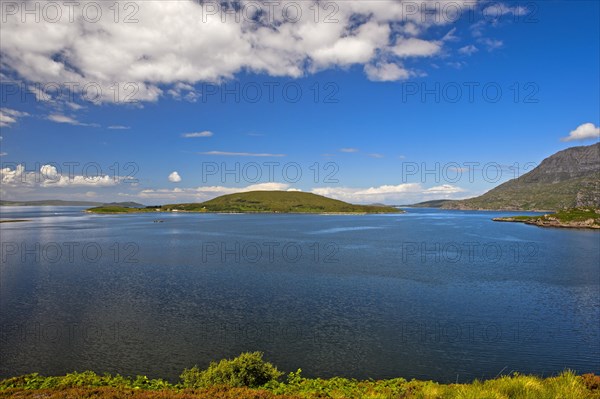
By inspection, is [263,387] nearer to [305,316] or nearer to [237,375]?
[237,375]

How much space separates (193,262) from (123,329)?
46936 mm

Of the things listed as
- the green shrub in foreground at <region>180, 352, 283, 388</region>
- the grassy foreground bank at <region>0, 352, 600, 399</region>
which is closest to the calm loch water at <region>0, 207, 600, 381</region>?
the grassy foreground bank at <region>0, 352, 600, 399</region>

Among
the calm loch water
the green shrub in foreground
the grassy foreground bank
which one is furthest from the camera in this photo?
the calm loch water

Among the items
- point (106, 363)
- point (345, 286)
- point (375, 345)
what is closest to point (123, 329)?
point (106, 363)

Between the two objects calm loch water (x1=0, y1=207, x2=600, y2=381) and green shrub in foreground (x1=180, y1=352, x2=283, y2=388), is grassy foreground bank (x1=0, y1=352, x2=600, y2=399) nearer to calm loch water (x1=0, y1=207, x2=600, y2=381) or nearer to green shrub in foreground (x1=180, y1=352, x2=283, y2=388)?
green shrub in foreground (x1=180, y1=352, x2=283, y2=388)

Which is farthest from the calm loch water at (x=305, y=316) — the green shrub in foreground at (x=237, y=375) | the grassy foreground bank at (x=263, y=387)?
the green shrub in foreground at (x=237, y=375)

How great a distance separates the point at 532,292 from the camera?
58.4m

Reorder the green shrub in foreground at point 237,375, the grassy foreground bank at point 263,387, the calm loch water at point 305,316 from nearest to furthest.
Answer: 1. the grassy foreground bank at point 263,387
2. the green shrub in foreground at point 237,375
3. the calm loch water at point 305,316

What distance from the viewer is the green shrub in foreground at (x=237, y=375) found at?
24.3 m

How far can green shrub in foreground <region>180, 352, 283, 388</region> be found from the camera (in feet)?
79.7

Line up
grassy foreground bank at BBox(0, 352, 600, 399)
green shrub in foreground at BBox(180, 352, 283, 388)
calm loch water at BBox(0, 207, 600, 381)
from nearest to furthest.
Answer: grassy foreground bank at BBox(0, 352, 600, 399)
green shrub in foreground at BBox(180, 352, 283, 388)
calm loch water at BBox(0, 207, 600, 381)

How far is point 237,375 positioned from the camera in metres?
24.5

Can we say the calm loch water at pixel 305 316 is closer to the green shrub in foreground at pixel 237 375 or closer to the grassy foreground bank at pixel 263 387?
the grassy foreground bank at pixel 263 387

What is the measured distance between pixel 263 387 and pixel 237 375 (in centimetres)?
199
